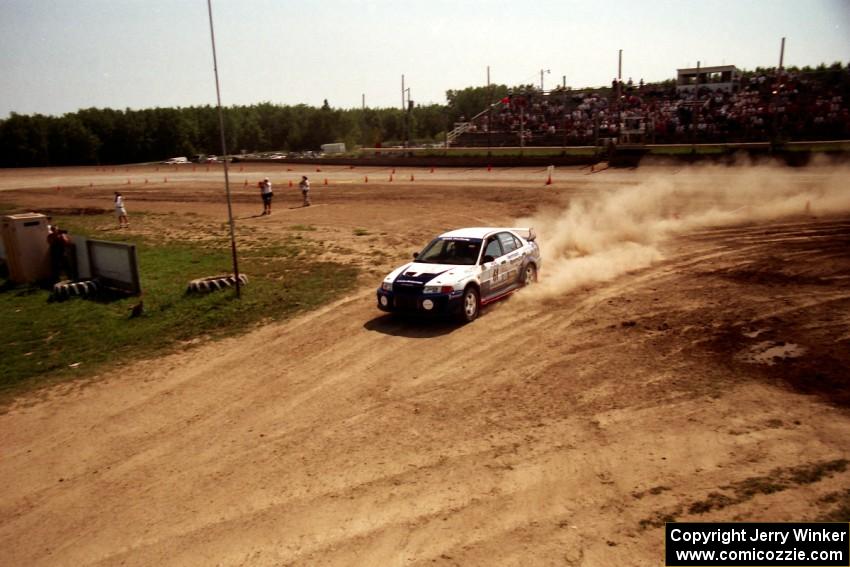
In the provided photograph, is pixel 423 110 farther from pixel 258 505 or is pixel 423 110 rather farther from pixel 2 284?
pixel 258 505

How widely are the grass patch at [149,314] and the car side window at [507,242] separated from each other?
4317 mm

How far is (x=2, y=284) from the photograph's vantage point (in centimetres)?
1769

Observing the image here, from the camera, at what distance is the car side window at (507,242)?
13.1m

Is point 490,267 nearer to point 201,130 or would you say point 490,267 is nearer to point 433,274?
point 433,274

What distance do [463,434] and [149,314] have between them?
30.7ft

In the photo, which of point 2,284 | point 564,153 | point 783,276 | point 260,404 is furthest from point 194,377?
point 564,153

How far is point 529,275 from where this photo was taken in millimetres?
13945

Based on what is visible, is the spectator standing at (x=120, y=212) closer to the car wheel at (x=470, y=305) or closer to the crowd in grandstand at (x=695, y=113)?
the car wheel at (x=470, y=305)

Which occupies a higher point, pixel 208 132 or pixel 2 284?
pixel 208 132

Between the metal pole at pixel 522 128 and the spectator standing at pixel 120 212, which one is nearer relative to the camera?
the spectator standing at pixel 120 212

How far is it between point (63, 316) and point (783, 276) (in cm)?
1675

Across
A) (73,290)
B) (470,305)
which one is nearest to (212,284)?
(73,290)

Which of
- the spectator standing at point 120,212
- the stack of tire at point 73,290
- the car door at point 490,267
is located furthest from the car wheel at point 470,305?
the spectator standing at point 120,212

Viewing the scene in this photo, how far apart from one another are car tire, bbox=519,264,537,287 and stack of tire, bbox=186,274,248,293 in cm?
712
